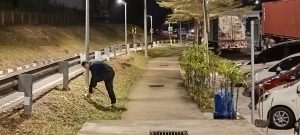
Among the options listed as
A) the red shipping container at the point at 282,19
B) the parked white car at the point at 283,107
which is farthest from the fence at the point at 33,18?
the parked white car at the point at 283,107

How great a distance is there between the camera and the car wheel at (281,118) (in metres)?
13.3

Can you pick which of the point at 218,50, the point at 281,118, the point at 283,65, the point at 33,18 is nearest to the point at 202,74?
the point at 283,65

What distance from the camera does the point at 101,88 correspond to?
19219 millimetres

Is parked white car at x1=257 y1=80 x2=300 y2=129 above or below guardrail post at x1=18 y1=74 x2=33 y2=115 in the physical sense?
below

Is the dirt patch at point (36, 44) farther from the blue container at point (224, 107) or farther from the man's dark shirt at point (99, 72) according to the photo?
the blue container at point (224, 107)

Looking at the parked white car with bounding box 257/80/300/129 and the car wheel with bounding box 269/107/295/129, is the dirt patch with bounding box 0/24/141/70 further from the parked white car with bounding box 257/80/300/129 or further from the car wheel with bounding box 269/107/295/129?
the car wheel with bounding box 269/107/295/129

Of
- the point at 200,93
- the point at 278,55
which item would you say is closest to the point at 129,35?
the point at 278,55

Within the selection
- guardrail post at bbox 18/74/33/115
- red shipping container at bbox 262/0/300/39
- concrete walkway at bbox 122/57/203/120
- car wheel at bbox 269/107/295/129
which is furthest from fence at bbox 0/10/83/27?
car wheel at bbox 269/107/295/129

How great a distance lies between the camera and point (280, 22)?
32906 mm

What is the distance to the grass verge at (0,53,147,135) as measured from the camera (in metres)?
10.9

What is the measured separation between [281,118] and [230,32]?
30.7m

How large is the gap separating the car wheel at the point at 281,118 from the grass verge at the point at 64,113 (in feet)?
12.2

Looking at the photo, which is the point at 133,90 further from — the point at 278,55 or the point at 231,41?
the point at 231,41

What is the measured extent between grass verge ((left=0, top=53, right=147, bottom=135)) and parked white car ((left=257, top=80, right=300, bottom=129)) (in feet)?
11.9
